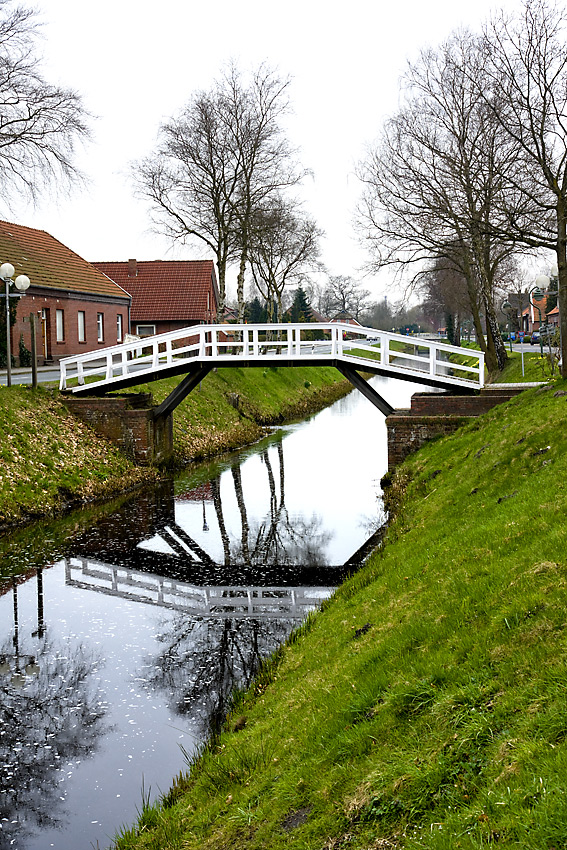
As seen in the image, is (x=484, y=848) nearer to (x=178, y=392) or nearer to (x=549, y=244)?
(x=549, y=244)

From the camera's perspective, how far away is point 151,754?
6.83m

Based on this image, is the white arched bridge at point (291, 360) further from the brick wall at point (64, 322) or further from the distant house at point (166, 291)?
the distant house at point (166, 291)

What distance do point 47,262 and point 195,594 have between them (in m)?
29.2

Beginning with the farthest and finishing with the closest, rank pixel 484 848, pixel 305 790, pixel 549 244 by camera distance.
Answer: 1. pixel 549 244
2. pixel 305 790
3. pixel 484 848

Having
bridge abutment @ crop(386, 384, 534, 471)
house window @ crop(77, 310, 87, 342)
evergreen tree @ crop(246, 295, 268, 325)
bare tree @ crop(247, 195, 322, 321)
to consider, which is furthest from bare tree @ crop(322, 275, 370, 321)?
bridge abutment @ crop(386, 384, 534, 471)

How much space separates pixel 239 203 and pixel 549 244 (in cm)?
2231

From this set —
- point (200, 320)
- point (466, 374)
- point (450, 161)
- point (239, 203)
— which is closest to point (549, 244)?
point (450, 161)

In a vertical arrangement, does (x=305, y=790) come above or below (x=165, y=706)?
above

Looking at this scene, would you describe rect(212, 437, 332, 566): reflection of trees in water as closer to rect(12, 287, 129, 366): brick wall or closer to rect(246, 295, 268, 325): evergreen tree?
rect(12, 287, 129, 366): brick wall

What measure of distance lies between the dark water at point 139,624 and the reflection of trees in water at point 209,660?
0.02 m

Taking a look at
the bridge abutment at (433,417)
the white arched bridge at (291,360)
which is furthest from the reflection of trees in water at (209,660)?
the white arched bridge at (291,360)

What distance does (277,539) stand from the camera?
1492 centimetres

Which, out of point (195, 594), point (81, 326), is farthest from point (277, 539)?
point (81, 326)

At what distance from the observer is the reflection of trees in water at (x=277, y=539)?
44.2 ft
